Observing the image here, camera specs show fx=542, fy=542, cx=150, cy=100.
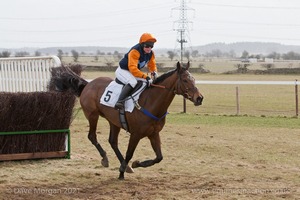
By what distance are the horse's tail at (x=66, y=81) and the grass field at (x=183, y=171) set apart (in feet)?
2.65

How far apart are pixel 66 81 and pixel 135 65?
2.18 m

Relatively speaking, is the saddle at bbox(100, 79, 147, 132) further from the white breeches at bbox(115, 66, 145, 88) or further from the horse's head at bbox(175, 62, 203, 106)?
the horse's head at bbox(175, 62, 203, 106)

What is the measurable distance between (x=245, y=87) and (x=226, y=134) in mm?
23764

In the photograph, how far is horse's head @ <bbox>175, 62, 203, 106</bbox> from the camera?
761 cm

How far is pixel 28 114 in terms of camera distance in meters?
9.70

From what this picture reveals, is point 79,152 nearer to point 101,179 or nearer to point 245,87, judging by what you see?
point 101,179

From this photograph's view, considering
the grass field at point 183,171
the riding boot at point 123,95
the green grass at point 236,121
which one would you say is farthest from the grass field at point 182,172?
the green grass at point 236,121

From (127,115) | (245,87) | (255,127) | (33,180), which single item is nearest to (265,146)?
(255,127)

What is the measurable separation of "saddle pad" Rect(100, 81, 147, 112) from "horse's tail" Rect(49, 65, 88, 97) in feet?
3.72

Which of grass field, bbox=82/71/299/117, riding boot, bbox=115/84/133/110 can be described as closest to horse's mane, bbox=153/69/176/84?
riding boot, bbox=115/84/133/110

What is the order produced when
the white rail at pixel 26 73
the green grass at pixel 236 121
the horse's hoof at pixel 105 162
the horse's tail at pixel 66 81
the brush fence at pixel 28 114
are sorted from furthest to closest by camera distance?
the green grass at pixel 236 121 < the white rail at pixel 26 73 < the horse's tail at pixel 66 81 < the brush fence at pixel 28 114 < the horse's hoof at pixel 105 162

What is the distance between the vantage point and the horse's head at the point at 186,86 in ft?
25.0

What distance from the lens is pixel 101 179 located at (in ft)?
27.2

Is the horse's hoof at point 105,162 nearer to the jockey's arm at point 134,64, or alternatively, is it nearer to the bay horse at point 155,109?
the bay horse at point 155,109
